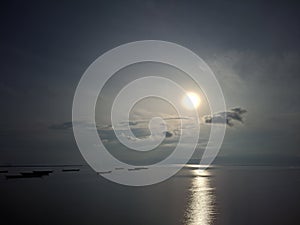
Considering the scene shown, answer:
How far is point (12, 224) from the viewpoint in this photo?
37156 millimetres

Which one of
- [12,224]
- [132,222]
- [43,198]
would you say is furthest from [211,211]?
[43,198]

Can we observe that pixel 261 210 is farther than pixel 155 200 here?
No

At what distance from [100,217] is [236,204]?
2781 cm

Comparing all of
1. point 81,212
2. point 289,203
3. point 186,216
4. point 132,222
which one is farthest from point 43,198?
point 289,203

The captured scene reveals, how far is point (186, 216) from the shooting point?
41844 mm

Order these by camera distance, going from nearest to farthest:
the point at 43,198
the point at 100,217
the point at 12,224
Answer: the point at 12,224, the point at 100,217, the point at 43,198

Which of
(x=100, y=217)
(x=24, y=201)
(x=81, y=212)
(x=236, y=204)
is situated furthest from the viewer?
(x=24, y=201)

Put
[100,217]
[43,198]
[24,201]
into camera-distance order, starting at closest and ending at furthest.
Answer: [100,217], [24,201], [43,198]

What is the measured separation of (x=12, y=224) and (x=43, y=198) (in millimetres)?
24813

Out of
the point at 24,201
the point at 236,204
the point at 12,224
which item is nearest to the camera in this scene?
the point at 12,224

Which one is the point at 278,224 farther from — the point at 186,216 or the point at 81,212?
the point at 81,212

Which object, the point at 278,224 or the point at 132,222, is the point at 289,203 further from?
the point at 132,222

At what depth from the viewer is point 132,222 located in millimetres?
38250

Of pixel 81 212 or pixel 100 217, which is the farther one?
pixel 81 212
